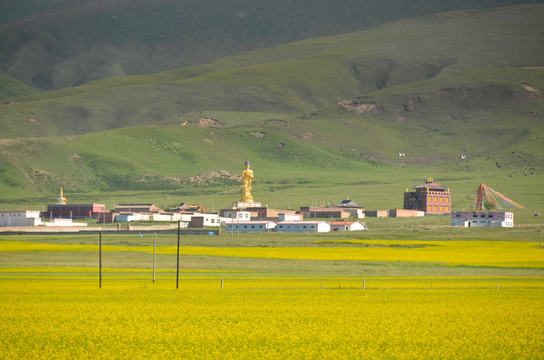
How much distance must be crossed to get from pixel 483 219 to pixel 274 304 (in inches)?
4019

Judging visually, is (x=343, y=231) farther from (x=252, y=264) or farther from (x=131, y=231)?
(x=252, y=264)

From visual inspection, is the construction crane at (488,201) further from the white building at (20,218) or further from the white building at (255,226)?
the white building at (20,218)

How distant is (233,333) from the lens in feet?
131

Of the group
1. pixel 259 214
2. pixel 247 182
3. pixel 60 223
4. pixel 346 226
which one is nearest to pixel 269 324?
pixel 346 226

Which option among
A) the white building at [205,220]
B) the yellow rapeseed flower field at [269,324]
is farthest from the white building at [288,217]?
the yellow rapeseed flower field at [269,324]

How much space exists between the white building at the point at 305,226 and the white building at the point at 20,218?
3705 centimetres

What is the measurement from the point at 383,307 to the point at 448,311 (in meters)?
3.44

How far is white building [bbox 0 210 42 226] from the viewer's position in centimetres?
15162

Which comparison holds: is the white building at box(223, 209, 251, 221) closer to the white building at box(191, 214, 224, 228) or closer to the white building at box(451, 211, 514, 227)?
the white building at box(191, 214, 224, 228)

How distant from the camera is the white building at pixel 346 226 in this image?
140 m

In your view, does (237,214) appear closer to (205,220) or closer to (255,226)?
(205,220)

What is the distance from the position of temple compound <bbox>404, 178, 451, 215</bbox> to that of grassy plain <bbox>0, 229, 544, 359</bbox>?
269 ft

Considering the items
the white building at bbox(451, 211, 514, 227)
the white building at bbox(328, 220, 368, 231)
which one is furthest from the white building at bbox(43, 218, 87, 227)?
the white building at bbox(451, 211, 514, 227)

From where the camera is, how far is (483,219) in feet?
487
